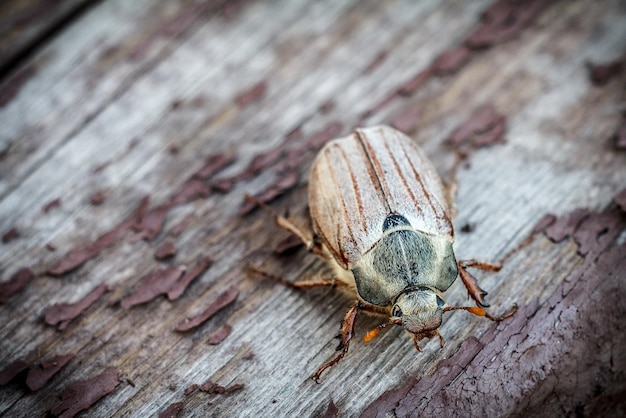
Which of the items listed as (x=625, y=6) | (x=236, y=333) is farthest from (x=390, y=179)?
(x=625, y=6)

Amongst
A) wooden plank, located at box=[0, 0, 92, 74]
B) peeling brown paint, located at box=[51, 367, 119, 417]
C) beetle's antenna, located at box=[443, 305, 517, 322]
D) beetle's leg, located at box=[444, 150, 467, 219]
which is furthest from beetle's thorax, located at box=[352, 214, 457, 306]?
wooden plank, located at box=[0, 0, 92, 74]

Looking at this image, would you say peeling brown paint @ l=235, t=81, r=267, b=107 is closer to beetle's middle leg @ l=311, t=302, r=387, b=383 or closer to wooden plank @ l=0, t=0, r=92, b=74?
wooden plank @ l=0, t=0, r=92, b=74

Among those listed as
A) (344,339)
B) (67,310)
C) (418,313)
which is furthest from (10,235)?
(418,313)

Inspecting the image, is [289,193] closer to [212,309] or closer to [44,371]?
[212,309]

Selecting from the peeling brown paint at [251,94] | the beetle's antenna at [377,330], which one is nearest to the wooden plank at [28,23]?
the peeling brown paint at [251,94]

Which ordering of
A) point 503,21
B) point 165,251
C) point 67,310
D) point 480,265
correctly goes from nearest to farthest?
1. point 480,265
2. point 67,310
3. point 165,251
4. point 503,21

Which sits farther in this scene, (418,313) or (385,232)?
(385,232)
